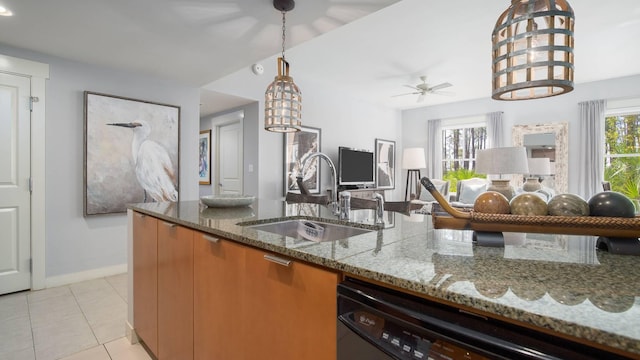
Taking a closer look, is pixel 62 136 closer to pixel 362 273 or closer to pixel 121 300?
pixel 121 300

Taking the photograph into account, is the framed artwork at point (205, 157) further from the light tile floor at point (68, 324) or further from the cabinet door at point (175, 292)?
the cabinet door at point (175, 292)

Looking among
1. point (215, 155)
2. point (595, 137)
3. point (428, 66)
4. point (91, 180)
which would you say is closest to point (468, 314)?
point (91, 180)

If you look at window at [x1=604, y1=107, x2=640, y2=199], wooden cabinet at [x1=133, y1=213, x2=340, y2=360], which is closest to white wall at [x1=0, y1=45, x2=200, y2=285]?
wooden cabinet at [x1=133, y1=213, x2=340, y2=360]

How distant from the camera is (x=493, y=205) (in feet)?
2.95

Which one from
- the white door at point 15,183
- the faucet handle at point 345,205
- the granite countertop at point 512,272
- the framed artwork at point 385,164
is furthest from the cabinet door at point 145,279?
the framed artwork at point 385,164

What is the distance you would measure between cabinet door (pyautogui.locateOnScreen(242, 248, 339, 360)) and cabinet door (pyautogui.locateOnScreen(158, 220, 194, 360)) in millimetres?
452

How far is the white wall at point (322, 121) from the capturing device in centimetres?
432

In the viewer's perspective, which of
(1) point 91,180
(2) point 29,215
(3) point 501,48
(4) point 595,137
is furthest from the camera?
(4) point 595,137

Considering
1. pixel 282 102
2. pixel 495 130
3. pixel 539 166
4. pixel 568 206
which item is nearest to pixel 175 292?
pixel 282 102

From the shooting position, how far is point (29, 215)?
2.88 metres

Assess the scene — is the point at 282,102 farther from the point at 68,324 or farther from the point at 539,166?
the point at 539,166

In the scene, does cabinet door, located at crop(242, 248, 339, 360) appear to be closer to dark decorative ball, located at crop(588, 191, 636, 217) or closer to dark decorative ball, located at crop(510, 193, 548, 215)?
dark decorative ball, located at crop(510, 193, 548, 215)

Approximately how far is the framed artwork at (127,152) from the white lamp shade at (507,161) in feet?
11.1

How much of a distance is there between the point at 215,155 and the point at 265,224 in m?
4.60
